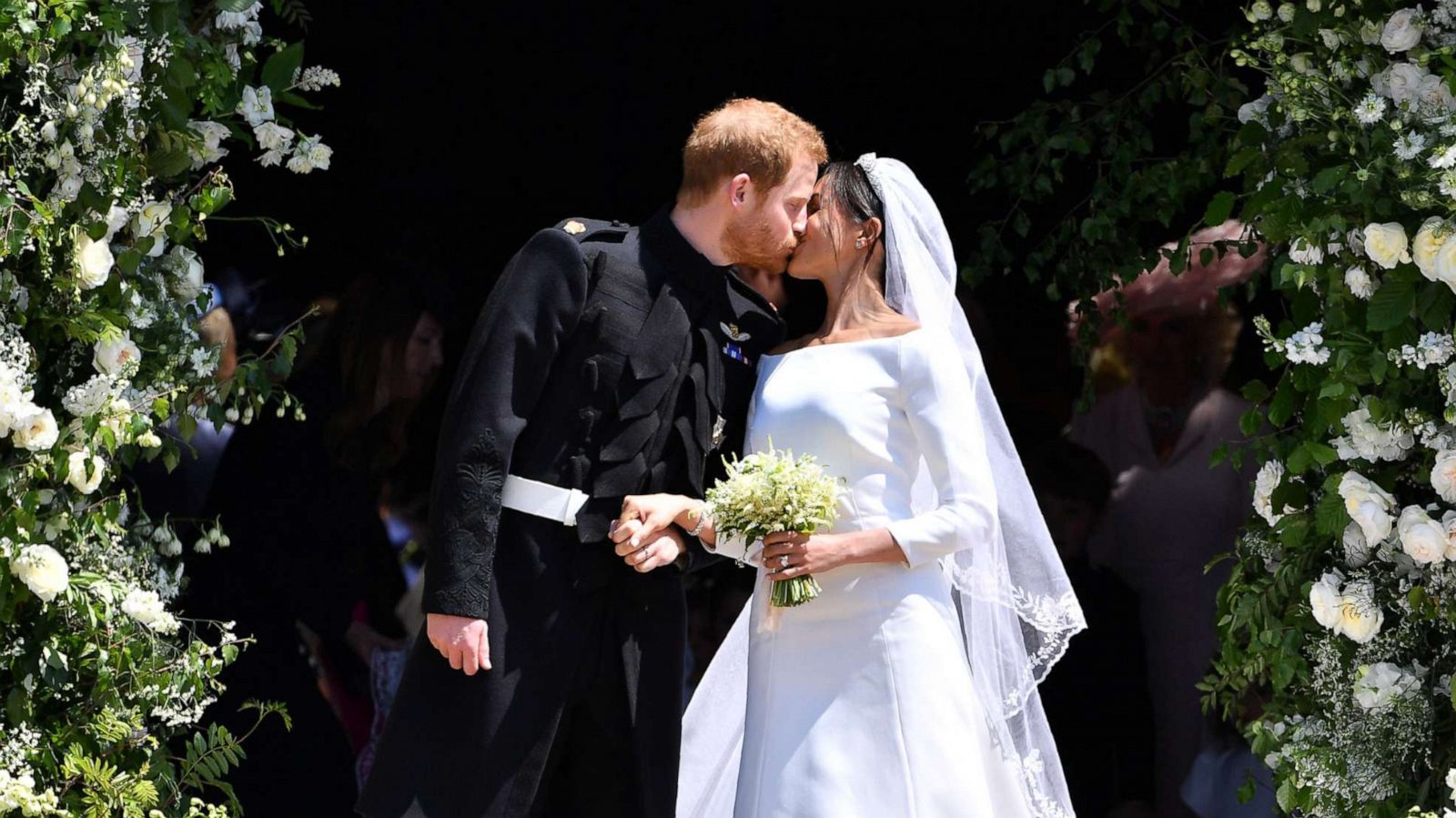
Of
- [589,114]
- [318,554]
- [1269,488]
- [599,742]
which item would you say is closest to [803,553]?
[599,742]

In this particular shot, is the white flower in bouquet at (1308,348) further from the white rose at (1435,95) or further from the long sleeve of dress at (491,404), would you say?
the long sleeve of dress at (491,404)

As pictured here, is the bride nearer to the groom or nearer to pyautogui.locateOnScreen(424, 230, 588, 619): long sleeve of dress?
the groom

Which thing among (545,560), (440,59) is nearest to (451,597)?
(545,560)

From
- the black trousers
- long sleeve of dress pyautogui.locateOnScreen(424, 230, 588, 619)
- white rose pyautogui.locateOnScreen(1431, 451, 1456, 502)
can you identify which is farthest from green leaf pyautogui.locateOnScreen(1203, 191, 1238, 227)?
the black trousers

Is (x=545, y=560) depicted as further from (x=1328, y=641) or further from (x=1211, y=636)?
(x=1211, y=636)

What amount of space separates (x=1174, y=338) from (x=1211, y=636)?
36.3 inches

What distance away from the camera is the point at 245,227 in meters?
4.73

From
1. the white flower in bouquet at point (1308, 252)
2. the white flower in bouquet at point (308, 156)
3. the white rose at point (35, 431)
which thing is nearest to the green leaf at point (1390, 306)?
the white flower in bouquet at point (1308, 252)

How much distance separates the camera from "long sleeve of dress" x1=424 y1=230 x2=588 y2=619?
10.2 ft

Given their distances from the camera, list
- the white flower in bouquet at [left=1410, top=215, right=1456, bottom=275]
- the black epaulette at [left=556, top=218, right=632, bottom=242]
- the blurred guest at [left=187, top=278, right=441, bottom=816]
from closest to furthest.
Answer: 1. the white flower in bouquet at [left=1410, top=215, right=1456, bottom=275]
2. the black epaulette at [left=556, top=218, right=632, bottom=242]
3. the blurred guest at [left=187, top=278, right=441, bottom=816]

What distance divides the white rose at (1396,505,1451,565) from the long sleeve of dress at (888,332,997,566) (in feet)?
2.63

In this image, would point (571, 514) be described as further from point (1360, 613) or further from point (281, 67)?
point (1360, 613)

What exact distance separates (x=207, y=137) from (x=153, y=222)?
21cm

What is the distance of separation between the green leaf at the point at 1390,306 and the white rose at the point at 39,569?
2529mm
